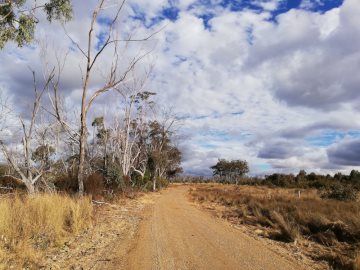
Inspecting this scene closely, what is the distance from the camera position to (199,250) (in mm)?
8992

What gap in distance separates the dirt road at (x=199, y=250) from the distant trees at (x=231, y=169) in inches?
2740

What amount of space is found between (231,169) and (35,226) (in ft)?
249

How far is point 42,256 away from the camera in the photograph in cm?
798

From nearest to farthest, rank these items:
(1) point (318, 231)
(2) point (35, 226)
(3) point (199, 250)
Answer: (3) point (199, 250)
(2) point (35, 226)
(1) point (318, 231)

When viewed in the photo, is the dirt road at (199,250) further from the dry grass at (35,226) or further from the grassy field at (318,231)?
the dry grass at (35,226)

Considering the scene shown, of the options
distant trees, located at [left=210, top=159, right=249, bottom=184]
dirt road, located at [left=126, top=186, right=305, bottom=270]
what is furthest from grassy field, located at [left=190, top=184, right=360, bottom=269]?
distant trees, located at [left=210, top=159, right=249, bottom=184]

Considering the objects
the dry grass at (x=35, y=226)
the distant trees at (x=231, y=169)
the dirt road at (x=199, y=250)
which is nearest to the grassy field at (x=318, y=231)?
the dirt road at (x=199, y=250)

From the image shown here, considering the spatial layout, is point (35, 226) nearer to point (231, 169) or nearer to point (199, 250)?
point (199, 250)

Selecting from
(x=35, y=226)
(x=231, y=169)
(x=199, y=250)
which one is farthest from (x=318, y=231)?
(x=231, y=169)

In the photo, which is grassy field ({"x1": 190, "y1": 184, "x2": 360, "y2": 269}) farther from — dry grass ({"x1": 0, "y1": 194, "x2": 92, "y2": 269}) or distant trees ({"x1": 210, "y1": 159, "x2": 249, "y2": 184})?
distant trees ({"x1": 210, "y1": 159, "x2": 249, "y2": 184})

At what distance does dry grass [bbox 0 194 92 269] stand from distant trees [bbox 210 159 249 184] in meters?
70.4

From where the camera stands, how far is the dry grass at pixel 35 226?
24.8 feet

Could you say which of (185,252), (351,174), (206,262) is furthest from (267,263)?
(351,174)

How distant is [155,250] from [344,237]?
569 cm
